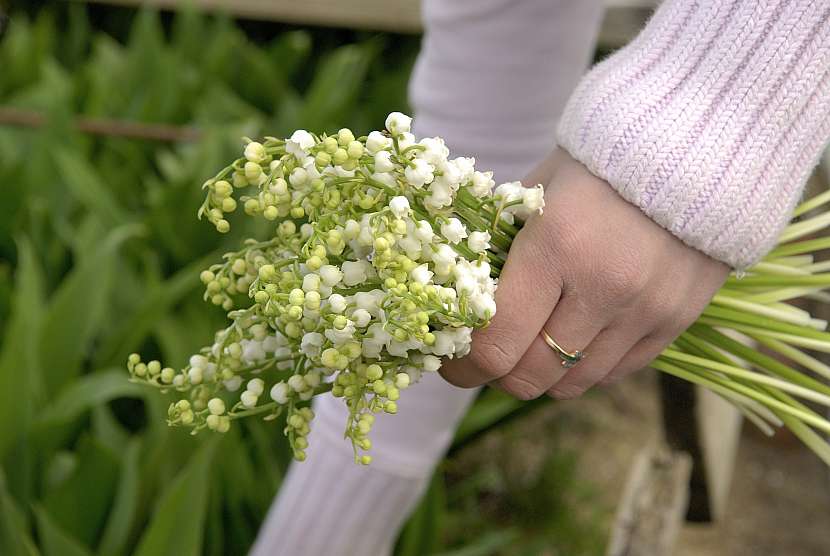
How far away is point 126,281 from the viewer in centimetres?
145

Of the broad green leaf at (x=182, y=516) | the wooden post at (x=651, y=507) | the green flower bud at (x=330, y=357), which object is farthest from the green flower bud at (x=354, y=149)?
the wooden post at (x=651, y=507)

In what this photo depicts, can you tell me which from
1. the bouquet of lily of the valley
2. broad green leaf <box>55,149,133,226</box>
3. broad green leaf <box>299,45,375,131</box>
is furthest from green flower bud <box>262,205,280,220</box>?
broad green leaf <box>299,45,375,131</box>

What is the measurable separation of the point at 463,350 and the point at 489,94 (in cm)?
45

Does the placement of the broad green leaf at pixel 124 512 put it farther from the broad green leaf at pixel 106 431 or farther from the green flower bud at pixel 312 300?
the green flower bud at pixel 312 300

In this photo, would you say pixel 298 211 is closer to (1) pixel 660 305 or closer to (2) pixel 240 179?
(2) pixel 240 179

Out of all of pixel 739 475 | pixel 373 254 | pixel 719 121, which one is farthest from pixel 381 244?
pixel 739 475

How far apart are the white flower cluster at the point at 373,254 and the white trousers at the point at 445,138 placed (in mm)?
393

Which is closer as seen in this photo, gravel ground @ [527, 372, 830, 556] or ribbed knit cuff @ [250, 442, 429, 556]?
ribbed knit cuff @ [250, 442, 429, 556]

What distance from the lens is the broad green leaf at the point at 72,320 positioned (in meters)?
1.19

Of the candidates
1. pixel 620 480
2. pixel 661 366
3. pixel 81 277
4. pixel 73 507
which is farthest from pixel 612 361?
pixel 620 480

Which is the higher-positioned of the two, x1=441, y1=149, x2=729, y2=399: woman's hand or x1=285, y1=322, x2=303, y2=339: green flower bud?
x1=441, y1=149, x2=729, y2=399: woman's hand

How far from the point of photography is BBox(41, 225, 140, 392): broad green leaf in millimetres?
1193

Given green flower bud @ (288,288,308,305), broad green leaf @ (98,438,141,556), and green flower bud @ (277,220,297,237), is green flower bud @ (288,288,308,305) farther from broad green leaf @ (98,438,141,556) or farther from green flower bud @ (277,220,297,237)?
broad green leaf @ (98,438,141,556)

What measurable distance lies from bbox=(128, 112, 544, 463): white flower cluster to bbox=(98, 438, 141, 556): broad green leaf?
0.39 meters
